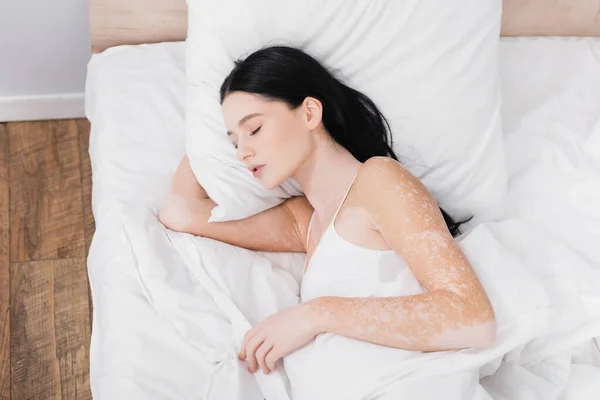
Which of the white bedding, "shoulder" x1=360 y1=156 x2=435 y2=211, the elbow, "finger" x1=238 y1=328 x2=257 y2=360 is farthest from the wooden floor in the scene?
"shoulder" x1=360 y1=156 x2=435 y2=211

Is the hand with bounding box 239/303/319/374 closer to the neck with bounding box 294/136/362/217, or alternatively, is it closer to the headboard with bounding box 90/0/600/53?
the neck with bounding box 294/136/362/217

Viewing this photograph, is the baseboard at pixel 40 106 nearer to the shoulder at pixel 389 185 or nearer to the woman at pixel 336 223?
the woman at pixel 336 223

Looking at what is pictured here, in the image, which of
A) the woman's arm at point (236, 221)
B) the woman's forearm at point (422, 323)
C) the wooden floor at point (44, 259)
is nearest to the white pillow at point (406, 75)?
the woman's arm at point (236, 221)

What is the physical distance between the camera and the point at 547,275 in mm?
1313

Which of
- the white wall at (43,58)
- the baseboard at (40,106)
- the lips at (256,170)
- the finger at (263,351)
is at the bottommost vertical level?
the baseboard at (40,106)

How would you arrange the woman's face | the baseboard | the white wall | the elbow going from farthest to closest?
1. the baseboard
2. the white wall
3. the elbow
4. the woman's face

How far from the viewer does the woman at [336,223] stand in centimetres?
118

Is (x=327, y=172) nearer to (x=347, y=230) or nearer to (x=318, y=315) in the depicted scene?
(x=347, y=230)

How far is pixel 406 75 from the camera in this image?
1.46 meters

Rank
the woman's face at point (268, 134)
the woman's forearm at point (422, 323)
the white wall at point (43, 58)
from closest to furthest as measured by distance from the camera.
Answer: the woman's forearm at point (422, 323) → the woman's face at point (268, 134) → the white wall at point (43, 58)

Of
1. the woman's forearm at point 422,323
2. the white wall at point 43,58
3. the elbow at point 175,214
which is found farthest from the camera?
the white wall at point 43,58

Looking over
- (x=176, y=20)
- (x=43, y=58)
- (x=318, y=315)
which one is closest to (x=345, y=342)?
(x=318, y=315)

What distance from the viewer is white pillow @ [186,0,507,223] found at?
4.79ft

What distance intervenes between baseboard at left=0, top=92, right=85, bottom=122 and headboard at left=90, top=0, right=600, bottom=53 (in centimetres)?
40
